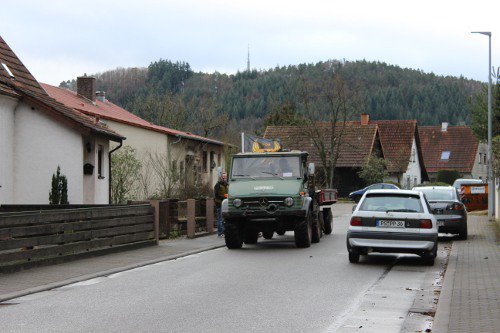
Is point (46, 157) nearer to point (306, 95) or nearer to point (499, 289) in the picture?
point (499, 289)

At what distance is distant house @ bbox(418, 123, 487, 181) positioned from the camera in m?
86.6

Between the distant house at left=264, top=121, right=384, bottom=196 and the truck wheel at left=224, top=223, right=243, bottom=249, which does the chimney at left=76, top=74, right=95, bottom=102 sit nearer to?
the distant house at left=264, top=121, right=384, bottom=196

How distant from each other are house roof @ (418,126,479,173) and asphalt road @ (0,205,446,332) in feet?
240

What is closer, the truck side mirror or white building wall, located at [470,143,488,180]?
the truck side mirror

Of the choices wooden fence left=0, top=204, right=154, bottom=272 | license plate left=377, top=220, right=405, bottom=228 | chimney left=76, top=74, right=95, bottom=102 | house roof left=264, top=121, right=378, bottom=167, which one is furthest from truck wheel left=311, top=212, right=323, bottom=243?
house roof left=264, top=121, right=378, bottom=167

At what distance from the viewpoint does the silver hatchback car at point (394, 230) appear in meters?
15.2

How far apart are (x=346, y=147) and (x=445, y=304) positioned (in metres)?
57.4

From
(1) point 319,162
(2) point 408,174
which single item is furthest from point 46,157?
(2) point 408,174

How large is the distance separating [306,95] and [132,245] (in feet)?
158

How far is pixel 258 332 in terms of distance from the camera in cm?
818

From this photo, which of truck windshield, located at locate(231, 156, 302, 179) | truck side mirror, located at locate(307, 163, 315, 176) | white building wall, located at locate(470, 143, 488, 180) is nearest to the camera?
truck windshield, located at locate(231, 156, 302, 179)

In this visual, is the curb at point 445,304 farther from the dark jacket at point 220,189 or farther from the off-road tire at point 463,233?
the dark jacket at point 220,189

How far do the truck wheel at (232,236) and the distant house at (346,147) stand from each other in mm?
45136

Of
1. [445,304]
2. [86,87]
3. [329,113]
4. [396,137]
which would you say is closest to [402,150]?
[396,137]
